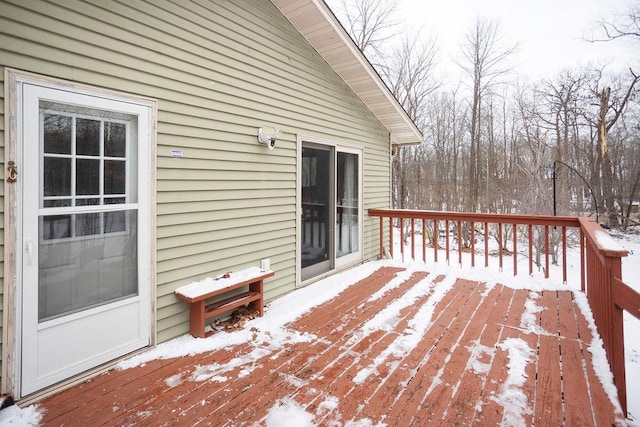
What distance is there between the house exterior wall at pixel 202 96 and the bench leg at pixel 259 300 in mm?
270

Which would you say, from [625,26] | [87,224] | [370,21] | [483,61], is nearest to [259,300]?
[87,224]

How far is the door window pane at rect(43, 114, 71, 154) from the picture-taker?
2.02 meters

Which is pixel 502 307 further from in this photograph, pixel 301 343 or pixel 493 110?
pixel 493 110

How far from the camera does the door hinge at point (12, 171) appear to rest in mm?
1851

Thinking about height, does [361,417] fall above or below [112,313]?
below

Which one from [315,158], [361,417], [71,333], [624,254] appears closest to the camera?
[361,417]

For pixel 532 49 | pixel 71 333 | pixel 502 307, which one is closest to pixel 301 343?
pixel 71 333

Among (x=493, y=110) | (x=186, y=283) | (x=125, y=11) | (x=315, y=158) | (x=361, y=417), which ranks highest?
(x=493, y=110)

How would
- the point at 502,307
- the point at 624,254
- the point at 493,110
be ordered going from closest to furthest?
the point at 624,254, the point at 502,307, the point at 493,110

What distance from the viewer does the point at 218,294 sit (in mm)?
2996

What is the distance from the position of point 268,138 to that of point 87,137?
5.74ft

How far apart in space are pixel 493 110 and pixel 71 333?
1696 cm

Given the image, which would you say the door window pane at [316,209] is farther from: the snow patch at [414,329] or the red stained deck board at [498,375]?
the red stained deck board at [498,375]

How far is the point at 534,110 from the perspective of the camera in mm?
15086
